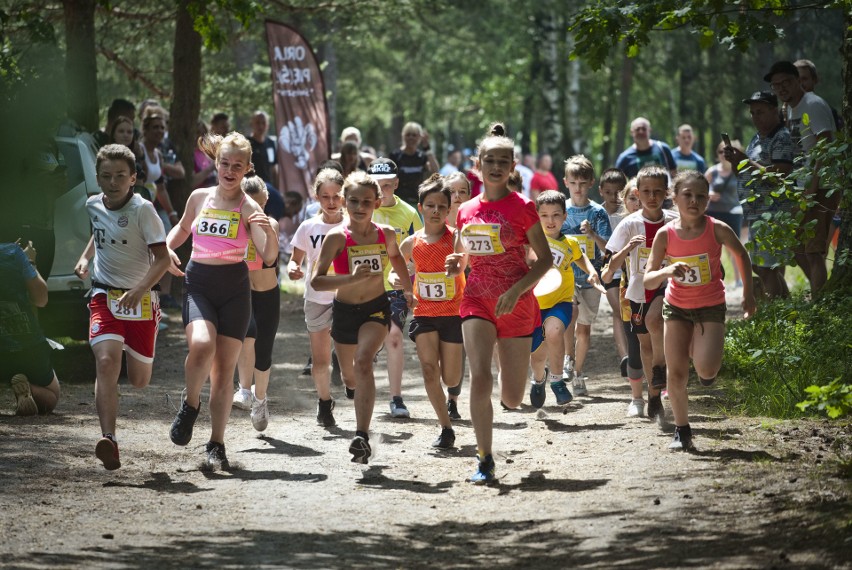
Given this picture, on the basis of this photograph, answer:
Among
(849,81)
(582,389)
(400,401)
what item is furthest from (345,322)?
(849,81)

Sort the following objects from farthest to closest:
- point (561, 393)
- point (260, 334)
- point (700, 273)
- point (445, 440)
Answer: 1. point (561, 393)
2. point (260, 334)
3. point (445, 440)
4. point (700, 273)

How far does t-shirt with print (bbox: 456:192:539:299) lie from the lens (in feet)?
22.4

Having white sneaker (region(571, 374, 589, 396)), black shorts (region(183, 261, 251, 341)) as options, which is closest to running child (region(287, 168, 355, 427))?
black shorts (region(183, 261, 251, 341))

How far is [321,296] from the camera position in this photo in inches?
369

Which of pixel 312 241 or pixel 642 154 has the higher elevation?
pixel 642 154

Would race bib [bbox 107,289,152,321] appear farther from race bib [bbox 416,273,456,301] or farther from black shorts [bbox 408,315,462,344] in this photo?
race bib [bbox 416,273,456,301]

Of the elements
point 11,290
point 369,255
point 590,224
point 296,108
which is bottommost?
point 11,290

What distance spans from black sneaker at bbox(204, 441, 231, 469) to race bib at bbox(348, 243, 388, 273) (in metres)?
1.34

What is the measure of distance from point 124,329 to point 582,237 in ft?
15.2

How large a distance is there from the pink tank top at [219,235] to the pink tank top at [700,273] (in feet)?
8.62

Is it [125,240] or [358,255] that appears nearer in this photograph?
[125,240]

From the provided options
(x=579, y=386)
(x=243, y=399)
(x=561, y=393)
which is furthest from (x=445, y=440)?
(x=579, y=386)

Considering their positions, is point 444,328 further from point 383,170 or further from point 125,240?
point 383,170

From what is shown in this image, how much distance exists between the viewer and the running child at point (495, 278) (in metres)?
6.76
